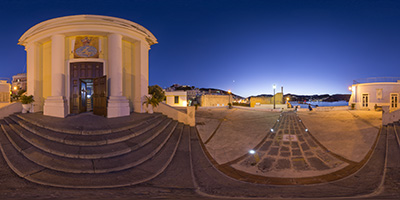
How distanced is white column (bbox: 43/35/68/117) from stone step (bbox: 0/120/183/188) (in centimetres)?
410

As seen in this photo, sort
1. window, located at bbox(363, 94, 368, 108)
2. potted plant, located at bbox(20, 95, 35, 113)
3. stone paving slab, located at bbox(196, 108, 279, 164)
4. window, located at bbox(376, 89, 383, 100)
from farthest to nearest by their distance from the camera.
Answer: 1. window, located at bbox(363, 94, 368, 108)
2. window, located at bbox(376, 89, 383, 100)
3. potted plant, located at bbox(20, 95, 35, 113)
4. stone paving slab, located at bbox(196, 108, 279, 164)

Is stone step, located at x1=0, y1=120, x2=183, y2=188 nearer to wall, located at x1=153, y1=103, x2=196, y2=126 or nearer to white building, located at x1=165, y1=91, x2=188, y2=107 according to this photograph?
wall, located at x1=153, y1=103, x2=196, y2=126

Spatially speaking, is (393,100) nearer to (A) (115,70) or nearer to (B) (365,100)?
(B) (365,100)

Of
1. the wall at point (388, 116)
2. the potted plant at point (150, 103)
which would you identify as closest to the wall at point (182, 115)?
the potted plant at point (150, 103)

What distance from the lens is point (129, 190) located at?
3.49 m

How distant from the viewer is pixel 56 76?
8781 millimetres

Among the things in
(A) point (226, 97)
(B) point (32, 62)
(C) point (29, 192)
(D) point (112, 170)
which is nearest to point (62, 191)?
(C) point (29, 192)

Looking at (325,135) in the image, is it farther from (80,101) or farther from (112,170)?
(80,101)

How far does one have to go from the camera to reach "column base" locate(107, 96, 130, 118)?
27.5 feet

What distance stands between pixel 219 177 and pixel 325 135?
25.1 feet

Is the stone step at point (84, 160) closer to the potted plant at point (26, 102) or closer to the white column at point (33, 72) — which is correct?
the potted plant at point (26, 102)

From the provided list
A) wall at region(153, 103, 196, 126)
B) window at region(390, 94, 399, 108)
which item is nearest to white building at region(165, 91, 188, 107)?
wall at region(153, 103, 196, 126)

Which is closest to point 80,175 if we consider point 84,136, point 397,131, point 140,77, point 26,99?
point 84,136

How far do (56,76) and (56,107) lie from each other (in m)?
1.73
